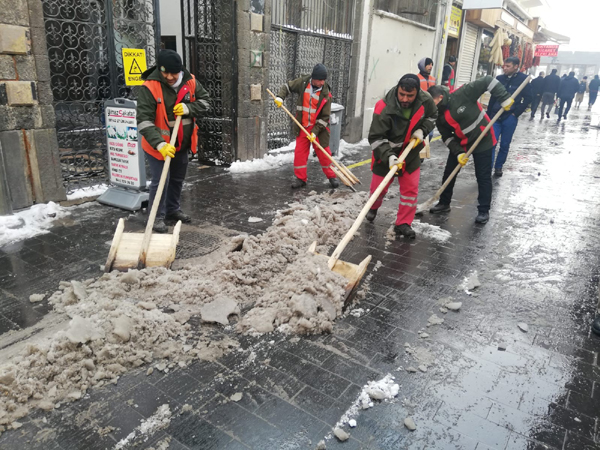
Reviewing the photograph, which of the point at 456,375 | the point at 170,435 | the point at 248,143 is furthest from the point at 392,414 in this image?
the point at 248,143

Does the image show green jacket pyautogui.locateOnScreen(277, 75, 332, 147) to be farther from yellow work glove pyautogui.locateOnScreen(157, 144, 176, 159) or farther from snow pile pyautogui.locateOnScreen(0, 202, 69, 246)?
snow pile pyautogui.locateOnScreen(0, 202, 69, 246)

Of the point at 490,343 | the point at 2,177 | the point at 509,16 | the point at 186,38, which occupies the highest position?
the point at 509,16

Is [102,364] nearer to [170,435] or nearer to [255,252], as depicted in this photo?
[170,435]

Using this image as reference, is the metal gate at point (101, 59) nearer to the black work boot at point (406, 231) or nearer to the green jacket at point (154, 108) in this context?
the green jacket at point (154, 108)

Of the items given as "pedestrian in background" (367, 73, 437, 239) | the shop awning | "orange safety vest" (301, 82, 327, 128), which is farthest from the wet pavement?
the shop awning

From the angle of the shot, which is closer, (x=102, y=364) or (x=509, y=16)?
(x=102, y=364)

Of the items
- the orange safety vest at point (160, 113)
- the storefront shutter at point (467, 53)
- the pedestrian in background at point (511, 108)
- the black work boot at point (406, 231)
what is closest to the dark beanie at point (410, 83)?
the black work boot at point (406, 231)

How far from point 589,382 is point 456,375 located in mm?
848

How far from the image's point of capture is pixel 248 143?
27.7 feet

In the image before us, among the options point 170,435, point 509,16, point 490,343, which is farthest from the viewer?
point 509,16

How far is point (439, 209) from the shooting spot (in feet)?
20.5

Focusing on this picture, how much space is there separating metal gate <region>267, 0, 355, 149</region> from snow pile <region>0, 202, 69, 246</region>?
16.0 feet

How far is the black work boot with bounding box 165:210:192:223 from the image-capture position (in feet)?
17.7

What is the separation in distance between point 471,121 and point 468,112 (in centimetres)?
12
